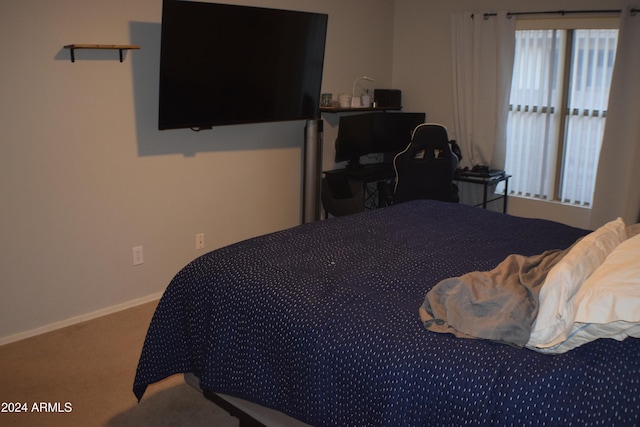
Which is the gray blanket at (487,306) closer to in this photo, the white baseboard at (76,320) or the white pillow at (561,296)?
the white pillow at (561,296)

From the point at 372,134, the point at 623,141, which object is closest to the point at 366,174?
the point at 372,134

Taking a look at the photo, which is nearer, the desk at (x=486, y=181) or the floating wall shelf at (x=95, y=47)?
the floating wall shelf at (x=95, y=47)

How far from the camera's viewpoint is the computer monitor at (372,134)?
16.7 ft

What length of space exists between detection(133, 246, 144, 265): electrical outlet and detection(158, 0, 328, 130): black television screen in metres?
0.84

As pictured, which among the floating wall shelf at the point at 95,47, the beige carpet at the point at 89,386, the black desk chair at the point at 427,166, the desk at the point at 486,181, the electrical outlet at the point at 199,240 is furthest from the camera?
the desk at the point at 486,181

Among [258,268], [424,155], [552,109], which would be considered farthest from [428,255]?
[552,109]

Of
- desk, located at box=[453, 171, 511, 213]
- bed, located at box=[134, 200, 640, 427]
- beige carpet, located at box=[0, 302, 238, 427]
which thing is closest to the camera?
bed, located at box=[134, 200, 640, 427]

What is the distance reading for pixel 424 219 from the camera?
3396 mm

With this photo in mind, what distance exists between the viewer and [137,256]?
4.02 m

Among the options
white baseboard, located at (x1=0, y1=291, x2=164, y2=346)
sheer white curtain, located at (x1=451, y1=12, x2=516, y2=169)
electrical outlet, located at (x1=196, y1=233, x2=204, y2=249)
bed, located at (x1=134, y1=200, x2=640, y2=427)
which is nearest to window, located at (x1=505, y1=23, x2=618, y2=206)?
sheer white curtain, located at (x1=451, y1=12, x2=516, y2=169)

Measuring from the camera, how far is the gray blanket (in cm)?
195

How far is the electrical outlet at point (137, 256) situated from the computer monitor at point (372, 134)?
184 cm

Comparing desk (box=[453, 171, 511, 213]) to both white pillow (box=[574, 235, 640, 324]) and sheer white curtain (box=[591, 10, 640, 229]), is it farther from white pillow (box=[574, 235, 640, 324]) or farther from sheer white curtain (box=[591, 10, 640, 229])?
white pillow (box=[574, 235, 640, 324])

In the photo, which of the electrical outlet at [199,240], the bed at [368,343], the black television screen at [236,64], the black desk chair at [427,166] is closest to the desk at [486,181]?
the black desk chair at [427,166]
